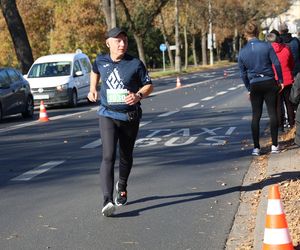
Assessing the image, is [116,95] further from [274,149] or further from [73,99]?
[73,99]

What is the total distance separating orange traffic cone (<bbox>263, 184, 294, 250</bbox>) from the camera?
4.71 metres

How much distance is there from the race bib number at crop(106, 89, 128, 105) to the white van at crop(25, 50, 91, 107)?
55.1ft

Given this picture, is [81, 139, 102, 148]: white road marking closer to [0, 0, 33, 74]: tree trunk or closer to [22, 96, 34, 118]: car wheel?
[22, 96, 34, 118]: car wheel

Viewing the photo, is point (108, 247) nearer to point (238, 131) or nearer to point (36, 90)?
point (238, 131)

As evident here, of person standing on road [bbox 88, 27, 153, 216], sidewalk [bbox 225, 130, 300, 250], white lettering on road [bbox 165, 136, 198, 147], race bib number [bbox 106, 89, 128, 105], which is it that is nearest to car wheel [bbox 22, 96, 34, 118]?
white lettering on road [bbox 165, 136, 198, 147]

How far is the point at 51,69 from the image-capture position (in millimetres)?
24891

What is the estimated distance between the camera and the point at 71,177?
30.7ft

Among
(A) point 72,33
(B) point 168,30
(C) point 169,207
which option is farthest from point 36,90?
(B) point 168,30

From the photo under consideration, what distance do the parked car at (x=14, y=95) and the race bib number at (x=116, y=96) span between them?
1231cm

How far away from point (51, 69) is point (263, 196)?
18433mm

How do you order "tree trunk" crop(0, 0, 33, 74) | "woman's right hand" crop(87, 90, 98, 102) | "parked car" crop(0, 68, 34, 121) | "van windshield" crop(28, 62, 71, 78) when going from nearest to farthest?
"woman's right hand" crop(87, 90, 98, 102), "parked car" crop(0, 68, 34, 121), "van windshield" crop(28, 62, 71, 78), "tree trunk" crop(0, 0, 33, 74)

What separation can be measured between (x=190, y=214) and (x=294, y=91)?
6.24 ft

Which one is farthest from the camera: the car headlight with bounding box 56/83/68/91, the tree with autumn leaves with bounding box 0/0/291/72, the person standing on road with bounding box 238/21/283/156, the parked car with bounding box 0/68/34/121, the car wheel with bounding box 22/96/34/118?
the tree with autumn leaves with bounding box 0/0/291/72

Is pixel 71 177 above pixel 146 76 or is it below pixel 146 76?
below
